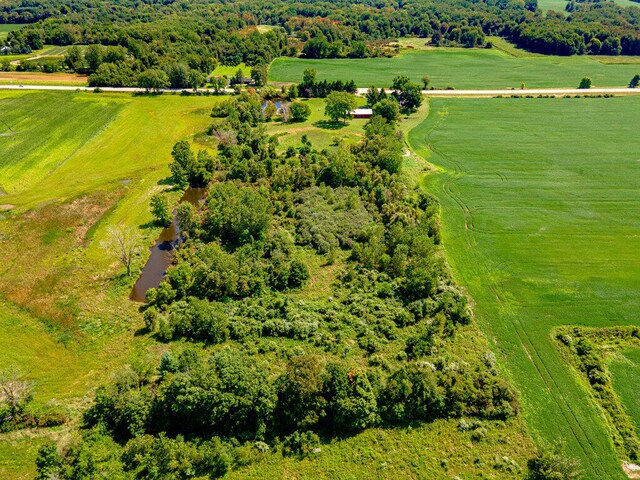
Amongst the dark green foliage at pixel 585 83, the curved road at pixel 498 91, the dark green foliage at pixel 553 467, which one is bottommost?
the dark green foliage at pixel 553 467

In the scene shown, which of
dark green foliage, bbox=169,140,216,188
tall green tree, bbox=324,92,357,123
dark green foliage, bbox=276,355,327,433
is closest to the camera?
dark green foliage, bbox=276,355,327,433

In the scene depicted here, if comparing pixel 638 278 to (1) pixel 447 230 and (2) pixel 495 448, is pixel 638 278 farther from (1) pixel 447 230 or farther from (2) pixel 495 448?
(2) pixel 495 448

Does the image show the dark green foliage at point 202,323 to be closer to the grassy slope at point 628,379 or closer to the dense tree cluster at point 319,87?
the grassy slope at point 628,379

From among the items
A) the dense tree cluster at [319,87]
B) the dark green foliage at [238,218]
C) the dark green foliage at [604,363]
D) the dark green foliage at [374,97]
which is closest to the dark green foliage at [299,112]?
the dark green foliage at [374,97]

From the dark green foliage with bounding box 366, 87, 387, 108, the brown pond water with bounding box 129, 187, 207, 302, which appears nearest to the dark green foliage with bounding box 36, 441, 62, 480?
the brown pond water with bounding box 129, 187, 207, 302

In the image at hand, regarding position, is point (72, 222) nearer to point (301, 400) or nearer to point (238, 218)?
point (238, 218)

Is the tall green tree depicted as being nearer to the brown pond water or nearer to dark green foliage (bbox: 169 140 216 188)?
dark green foliage (bbox: 169 140 216 188)

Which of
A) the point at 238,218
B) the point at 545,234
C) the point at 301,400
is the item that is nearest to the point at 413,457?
the point at 301,400
